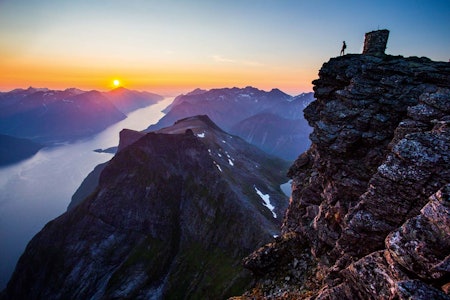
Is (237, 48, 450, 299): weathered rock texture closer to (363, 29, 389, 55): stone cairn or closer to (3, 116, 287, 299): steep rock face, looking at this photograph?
(363, 29, 389, 55): stone cairn

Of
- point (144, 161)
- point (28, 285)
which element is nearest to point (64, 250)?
point (28, 285)

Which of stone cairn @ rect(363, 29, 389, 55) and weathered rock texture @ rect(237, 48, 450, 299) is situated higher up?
stone cairn @ rect(363, 29, 389, 55)

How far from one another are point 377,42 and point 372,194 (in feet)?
73.4

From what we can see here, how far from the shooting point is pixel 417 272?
48.3 feet

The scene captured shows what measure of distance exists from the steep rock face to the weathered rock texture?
243 ft

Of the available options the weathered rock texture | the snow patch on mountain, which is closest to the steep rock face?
the snow patch on mountain

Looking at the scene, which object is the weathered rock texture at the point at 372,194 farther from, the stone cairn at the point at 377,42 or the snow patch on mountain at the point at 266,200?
the snow patch on mountain at the point at 266,200

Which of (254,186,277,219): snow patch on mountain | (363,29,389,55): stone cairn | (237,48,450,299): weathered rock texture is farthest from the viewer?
(254,186,277,219): snow patch on mountain

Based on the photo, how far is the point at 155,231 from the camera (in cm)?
13400

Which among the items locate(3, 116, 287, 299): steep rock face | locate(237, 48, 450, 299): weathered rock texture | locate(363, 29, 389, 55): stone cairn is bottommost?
locate(3, 116, 287, 299): steep rock face

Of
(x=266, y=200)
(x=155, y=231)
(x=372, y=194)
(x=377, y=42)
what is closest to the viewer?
(x=372, y=194)

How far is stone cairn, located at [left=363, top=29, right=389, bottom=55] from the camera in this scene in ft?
110

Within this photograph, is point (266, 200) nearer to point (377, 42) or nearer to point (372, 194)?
point (377, 42)

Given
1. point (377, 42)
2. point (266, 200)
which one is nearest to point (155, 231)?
point (266, 200)
